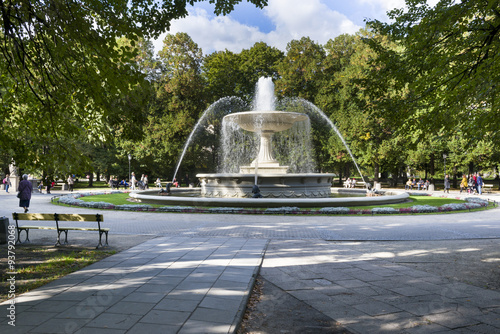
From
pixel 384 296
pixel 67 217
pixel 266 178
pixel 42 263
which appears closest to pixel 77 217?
pixel 67 217

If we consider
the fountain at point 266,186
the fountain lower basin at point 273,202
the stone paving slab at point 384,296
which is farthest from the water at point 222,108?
the stone paving slab at point 384,296

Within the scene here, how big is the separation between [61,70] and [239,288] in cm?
507

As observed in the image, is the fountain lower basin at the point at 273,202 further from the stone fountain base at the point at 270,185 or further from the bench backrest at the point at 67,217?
the bench backrest at the point at 67,217

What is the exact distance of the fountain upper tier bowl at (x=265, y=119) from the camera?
66.1 feet

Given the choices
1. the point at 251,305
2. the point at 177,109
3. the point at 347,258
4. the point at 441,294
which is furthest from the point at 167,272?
the point at 177,109

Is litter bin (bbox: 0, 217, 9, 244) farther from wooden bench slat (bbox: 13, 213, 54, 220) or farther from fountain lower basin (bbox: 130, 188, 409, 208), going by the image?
fountain lower basin (bbox: 130, 188, 409, 208)

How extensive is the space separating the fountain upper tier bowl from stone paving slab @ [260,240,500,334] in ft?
44.5

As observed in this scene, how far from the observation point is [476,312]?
448 centimetres

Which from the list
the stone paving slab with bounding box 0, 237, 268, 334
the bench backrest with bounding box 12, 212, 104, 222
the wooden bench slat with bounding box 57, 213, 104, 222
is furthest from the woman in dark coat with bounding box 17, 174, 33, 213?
the stone paving slab with bounding box 0, 237, 268, 334

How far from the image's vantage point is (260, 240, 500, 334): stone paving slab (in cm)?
416

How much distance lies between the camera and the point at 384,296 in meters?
5.08

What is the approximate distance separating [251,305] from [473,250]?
585 cm

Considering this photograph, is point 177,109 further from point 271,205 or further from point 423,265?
point 423,265

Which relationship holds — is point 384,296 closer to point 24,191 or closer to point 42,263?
point 42,263
